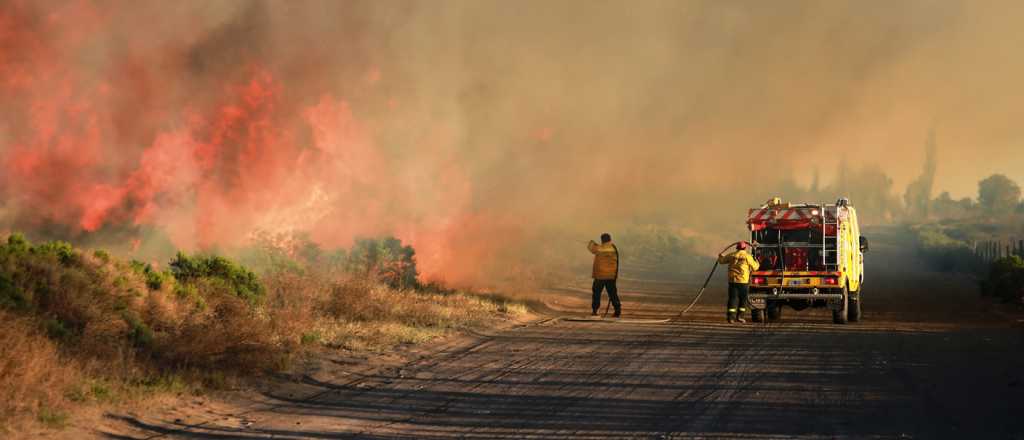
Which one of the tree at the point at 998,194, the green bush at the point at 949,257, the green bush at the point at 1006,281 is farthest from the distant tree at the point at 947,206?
the green bush at the point at 1006,281

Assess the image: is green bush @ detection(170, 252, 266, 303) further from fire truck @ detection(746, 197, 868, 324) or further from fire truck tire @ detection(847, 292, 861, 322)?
fire truck tire @ detection(847, 292, 861, 322)

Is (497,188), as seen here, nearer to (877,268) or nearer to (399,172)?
(399,172)

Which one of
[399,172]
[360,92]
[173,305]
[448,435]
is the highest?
[360,92]

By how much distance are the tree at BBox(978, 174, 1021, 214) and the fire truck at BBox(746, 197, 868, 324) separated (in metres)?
146

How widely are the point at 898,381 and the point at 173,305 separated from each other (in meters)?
9.90

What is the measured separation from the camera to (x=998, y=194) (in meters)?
156

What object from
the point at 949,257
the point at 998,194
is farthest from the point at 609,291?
the point at 998,194

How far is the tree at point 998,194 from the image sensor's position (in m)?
152

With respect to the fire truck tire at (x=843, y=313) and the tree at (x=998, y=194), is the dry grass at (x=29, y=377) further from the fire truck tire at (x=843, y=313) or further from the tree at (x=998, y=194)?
the tree at (x=998, y=194)

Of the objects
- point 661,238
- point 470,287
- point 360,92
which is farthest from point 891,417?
point 661,238

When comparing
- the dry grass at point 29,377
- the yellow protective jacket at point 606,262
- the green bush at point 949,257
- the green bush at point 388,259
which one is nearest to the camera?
the dry grass at point 29,377

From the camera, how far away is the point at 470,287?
85.6ft

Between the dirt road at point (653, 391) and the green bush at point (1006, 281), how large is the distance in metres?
9.34

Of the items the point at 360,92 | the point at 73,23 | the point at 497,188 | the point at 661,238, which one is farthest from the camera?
the point at 661,238
